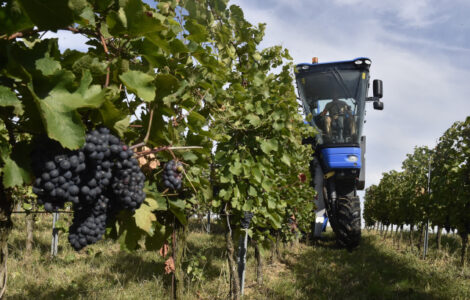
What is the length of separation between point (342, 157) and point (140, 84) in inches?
329

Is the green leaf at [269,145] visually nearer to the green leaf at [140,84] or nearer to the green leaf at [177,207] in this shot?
the green leaf at [177,207]

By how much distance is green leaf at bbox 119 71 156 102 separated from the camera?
1.24 meters

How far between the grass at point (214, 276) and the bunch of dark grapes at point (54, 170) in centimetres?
398

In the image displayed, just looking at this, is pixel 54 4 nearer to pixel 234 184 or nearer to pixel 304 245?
pixel 234 184

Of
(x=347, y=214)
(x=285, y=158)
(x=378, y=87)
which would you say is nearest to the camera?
(x=285, y=158)

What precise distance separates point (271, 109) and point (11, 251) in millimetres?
6725

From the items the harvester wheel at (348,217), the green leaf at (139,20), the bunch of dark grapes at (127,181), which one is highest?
the green leaf at (139,20)

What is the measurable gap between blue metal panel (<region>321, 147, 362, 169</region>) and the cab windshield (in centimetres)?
40

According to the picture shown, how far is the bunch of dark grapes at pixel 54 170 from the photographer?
1.10 m

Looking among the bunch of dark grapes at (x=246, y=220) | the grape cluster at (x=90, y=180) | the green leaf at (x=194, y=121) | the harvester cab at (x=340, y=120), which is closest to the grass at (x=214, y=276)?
the bunch of dark grapes at (x=246, y=220)

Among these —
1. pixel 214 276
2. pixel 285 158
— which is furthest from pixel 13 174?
pixel 214 276

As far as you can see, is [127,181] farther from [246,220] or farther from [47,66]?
[246,220]

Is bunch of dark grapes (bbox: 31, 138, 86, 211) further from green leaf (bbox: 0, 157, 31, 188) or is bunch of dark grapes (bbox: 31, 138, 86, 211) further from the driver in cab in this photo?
the driver in cab

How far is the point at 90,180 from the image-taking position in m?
1.19
